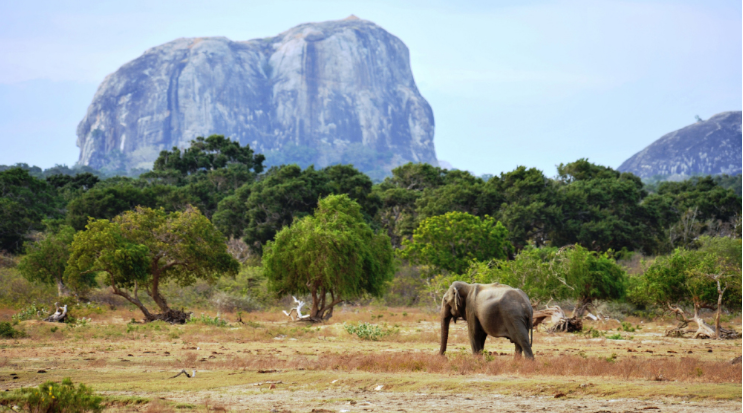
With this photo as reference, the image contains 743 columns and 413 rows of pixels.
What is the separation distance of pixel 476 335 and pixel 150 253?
1953 centimetres

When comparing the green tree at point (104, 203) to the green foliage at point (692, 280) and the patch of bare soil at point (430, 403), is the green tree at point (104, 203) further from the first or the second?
the patch of bare soil at point (430, 403)

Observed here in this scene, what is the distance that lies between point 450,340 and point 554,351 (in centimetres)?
488

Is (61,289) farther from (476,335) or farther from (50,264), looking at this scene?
(476,335)

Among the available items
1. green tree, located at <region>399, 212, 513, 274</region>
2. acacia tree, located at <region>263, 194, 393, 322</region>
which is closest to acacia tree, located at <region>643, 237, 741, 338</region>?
acacia tree, located at <region>263, 194, 393, 322</region>

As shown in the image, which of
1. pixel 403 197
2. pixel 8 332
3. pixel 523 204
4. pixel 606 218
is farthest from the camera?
pixel 403 197

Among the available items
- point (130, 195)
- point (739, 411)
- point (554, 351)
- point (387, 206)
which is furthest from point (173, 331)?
point (387, 206)

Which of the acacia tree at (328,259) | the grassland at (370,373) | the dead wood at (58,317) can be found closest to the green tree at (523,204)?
the acacia tree at (328,259)

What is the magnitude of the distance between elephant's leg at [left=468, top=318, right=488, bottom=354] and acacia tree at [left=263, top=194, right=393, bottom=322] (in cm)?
1435

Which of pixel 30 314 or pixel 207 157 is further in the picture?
pixel 207 157

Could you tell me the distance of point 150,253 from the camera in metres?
31.0

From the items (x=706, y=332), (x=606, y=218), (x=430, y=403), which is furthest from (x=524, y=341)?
(x=606, y=218)

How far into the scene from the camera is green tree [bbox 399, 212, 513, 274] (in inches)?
1678

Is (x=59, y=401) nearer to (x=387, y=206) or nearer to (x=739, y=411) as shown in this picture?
(x=739, y=411)

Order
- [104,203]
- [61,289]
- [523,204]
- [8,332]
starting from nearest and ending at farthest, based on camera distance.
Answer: [8,332] → [61,289] → [104,203] → [523,204]
